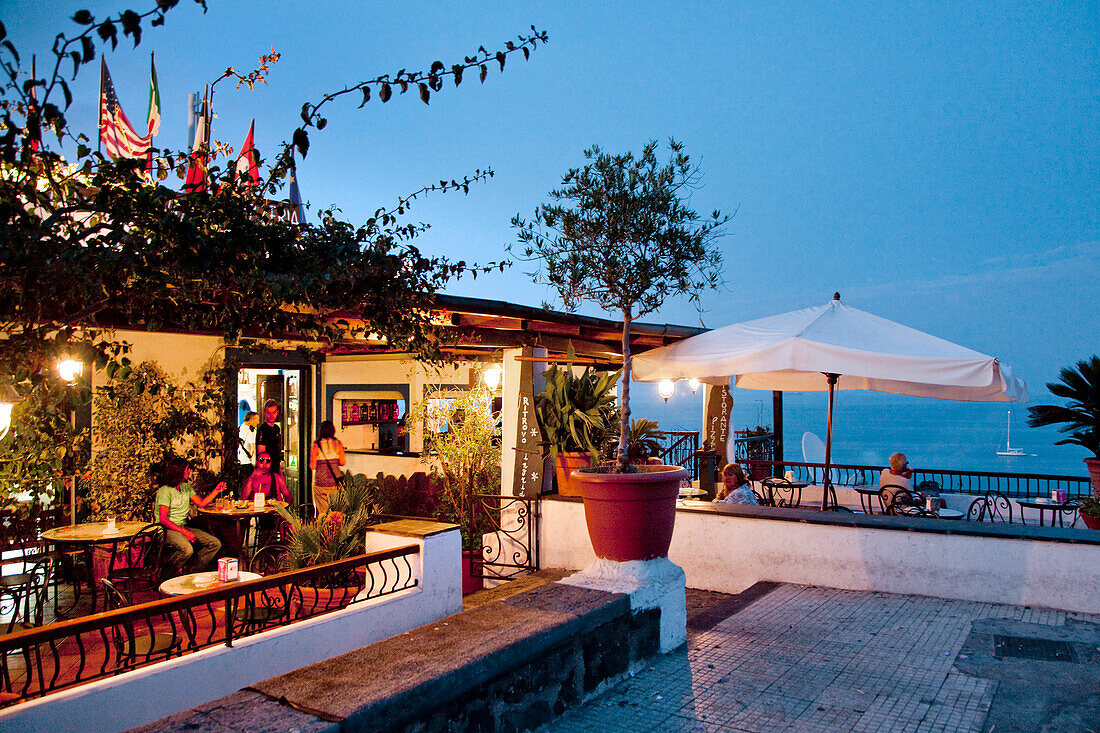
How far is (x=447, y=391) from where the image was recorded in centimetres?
1190

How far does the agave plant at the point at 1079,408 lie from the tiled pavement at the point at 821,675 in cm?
594

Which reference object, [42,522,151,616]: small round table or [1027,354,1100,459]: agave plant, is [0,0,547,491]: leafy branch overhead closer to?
[42,522,151,616]: small round table

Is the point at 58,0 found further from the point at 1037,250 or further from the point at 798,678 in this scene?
the point at 1037,250

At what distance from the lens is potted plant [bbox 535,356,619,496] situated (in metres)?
6.70

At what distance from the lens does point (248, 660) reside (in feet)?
12.2

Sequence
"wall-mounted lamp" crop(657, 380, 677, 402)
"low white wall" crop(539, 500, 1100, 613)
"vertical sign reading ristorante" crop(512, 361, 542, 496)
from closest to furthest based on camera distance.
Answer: "low white wall" crop(539, 500, 1100, 613), "vertical sign reading ristorante" crop(512, 361, 542, 496), "wall-mounted lamp" crop(657, 380, 677, 402)

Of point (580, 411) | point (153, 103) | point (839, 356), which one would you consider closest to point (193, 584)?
point (580, 411)

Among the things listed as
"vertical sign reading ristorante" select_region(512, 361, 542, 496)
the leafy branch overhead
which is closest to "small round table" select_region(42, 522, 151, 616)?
the leafy branch overhead

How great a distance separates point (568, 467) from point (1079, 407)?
7653mm

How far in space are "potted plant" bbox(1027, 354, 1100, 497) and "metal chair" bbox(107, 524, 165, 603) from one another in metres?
11.0

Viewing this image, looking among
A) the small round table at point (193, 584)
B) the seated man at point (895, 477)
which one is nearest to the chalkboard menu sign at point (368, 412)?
the small round table at point (193, 584)

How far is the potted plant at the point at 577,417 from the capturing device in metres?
6.70

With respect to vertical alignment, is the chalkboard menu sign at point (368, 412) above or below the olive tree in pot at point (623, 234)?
below

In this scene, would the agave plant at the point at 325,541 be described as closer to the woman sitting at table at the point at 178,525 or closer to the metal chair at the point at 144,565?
the woman sitting at table at the point at 178,525
